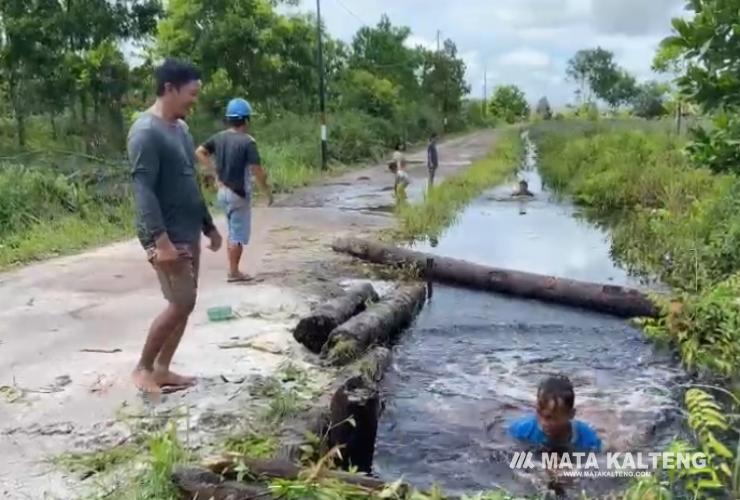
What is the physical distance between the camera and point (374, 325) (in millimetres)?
7004

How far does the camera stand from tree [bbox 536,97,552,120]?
75088 mm

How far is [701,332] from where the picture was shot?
7.21 m

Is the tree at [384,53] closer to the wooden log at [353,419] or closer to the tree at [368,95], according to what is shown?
the tree at [368,95]

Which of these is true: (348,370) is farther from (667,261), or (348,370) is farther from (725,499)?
(667,261)

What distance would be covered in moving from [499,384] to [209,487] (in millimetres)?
3420

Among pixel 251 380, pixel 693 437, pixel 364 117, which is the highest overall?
pixel 364 117

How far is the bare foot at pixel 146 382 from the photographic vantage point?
5.23 metres

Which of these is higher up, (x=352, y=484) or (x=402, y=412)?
(x=352, y=484)

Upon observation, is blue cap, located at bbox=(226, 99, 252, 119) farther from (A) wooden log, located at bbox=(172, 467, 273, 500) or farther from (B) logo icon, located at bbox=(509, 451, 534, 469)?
(A) wooden log, located at bbox=(172, 467, 273, 500)

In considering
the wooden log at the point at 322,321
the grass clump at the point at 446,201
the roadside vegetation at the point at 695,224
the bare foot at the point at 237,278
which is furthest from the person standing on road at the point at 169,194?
the grass clump at the point at 446,201

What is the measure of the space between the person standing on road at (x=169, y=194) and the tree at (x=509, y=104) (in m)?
75.1

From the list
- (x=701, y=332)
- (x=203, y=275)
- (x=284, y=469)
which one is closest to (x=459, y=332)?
(x=701, y=332)

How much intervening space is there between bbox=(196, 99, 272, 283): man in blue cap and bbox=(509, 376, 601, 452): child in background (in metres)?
3.73

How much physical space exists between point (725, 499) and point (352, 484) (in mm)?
2004
